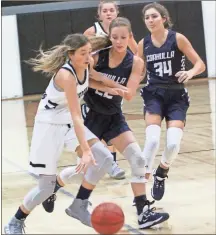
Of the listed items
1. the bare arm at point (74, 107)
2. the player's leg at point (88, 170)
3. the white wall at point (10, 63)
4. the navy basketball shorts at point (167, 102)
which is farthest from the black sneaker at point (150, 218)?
the white wall at point (10, 63)

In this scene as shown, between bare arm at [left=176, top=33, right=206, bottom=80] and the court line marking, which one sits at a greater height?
bare arm at [left=176, top=33, right=206, bottom=80]

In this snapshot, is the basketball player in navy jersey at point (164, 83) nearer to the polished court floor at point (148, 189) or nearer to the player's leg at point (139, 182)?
the polished court floor at point (148, 189)

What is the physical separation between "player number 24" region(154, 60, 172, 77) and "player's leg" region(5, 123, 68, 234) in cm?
140

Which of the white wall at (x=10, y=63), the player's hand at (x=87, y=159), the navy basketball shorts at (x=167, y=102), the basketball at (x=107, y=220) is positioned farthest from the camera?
the white wall at (x=10, y=63)

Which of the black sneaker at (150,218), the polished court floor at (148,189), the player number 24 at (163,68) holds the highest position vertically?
the player number 24 at (163,68)

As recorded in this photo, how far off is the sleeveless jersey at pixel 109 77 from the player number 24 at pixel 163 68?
595 millimetres

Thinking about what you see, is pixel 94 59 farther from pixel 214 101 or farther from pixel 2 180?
pixel 214 101

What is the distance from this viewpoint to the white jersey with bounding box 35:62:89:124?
435 centimetres

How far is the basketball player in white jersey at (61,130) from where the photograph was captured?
14.0 ft

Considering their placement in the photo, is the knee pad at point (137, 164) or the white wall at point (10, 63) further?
the white wall at point (10, 63)

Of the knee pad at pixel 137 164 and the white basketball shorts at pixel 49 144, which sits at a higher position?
the white basketball shorts at pixel 49 144

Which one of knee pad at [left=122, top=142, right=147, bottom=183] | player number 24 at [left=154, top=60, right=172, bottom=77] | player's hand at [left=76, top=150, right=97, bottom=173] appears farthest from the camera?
player number 24 at [left=154, top=60, right=172, bottom=77]

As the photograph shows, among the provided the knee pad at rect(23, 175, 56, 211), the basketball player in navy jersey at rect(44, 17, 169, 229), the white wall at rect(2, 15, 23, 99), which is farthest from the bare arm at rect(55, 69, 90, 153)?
the white wall at rect(2, 15, 23, 99)

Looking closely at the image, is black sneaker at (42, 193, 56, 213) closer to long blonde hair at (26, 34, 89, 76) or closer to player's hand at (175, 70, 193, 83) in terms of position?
long blonde hair at (26, 34, 89, 76)
